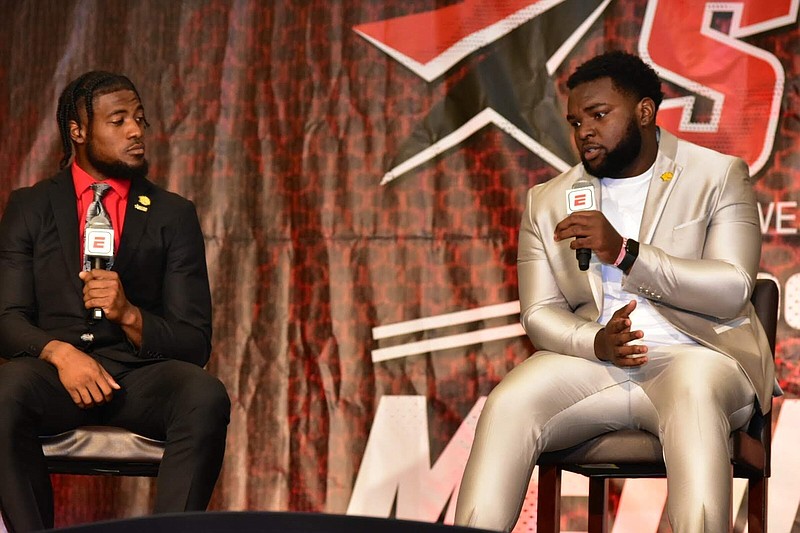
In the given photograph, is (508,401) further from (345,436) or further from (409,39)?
(409,39)

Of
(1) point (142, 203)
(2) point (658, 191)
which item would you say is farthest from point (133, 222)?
(2) point (658, 191)

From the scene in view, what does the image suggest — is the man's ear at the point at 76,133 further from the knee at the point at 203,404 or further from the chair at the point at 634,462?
the chair at the point at 634,462

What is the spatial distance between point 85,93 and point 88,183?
0.27 metres

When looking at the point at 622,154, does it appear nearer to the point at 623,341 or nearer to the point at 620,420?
the point at 623,341

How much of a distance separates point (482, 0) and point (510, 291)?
3.32ft

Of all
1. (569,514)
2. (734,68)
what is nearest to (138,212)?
(569,514)

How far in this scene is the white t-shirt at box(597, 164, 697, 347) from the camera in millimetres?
2805

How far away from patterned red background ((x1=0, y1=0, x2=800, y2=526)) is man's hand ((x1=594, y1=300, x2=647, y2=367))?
101cm

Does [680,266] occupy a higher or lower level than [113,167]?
lower

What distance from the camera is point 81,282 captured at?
2.96m

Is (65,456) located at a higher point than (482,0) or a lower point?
lower

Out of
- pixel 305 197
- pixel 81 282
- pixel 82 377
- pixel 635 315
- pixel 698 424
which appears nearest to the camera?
pixel 698 424

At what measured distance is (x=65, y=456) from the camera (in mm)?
2721

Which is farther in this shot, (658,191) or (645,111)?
(645,111)
